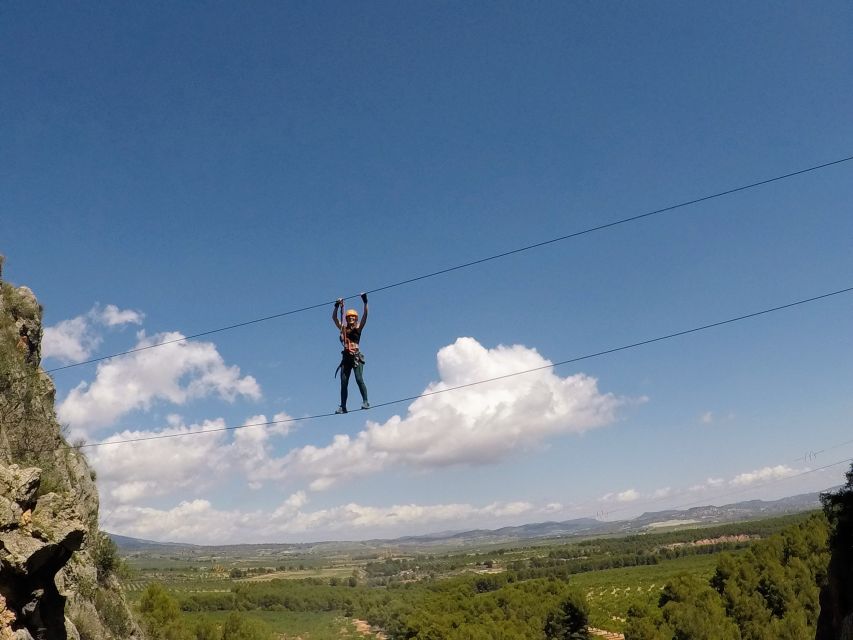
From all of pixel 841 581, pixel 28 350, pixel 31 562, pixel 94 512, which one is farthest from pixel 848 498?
pixel 28 350

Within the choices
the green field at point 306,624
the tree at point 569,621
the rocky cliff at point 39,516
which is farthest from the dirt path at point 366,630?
the rocky cliff at point 39,516

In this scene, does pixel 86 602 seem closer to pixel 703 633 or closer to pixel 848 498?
pixel 848 498

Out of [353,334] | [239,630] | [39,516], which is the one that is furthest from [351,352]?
[239,630]

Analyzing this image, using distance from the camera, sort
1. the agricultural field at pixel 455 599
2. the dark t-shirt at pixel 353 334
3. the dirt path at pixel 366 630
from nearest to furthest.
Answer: the dark t-shirt at pixel 353 334
the agricultural field at pixel 455 599
the dirt path at pixel 366 630

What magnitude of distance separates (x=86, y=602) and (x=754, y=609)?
167 feet

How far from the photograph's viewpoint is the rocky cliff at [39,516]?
37.4 ft

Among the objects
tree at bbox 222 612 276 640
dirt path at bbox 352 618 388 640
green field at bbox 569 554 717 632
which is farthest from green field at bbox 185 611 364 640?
green field at bbox 569 554 717 632

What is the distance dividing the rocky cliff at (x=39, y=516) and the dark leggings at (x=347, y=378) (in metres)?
6.83

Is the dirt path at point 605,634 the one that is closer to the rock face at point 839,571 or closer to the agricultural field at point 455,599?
the agricultural field at point 455,599

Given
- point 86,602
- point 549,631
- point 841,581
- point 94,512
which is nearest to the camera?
point 86,602

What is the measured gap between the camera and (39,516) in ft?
40.2

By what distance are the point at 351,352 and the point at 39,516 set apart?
25.5 ft

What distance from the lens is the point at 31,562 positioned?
37.4ft

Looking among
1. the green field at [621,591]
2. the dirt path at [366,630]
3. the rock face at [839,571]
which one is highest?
the rock face at [839,571]
